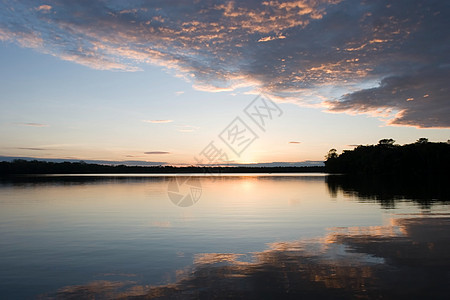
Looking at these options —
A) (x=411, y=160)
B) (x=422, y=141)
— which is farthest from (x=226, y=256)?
(x=422, y=141)

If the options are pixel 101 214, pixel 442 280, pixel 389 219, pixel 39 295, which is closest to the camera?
pixel 39 295

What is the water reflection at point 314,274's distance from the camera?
30.8 feet

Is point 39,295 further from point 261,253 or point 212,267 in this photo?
point 261,253

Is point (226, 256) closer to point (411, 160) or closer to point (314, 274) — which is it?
point (314, 274)

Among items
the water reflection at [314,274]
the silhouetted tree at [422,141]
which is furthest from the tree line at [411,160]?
the water reflection at [314,274]

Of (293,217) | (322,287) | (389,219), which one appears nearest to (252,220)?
(293,217)

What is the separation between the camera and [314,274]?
1095 cm

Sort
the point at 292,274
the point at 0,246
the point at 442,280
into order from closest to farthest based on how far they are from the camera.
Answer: the point at 442,280 → the point at 292,274 → the point at 0,246

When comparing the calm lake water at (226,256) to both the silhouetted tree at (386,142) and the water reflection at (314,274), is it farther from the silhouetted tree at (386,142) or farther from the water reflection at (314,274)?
the silhouetted tree at (386,142)

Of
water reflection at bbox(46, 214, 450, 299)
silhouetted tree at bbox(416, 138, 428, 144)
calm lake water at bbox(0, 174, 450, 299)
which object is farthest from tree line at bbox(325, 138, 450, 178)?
water reflection at bbox(46, 214, 450, 299)

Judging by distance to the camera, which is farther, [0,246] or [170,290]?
[0,246]

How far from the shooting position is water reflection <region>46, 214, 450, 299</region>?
938 cm

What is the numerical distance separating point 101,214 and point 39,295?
18530 millimetres

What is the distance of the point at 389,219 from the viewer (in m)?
23.1
